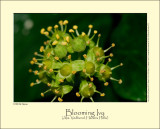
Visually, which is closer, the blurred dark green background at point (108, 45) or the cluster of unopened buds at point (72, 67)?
the cluster of unopened buds at point (72, 67)

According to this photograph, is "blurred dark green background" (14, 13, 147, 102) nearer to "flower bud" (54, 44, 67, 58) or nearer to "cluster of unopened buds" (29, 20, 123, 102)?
"cluster of unopened buds" (29, 20, 123, 102)

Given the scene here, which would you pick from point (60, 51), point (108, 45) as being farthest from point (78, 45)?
point (108, 45)

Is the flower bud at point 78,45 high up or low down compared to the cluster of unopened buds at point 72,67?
up

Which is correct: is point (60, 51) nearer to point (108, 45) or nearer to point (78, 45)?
point (78, 45)

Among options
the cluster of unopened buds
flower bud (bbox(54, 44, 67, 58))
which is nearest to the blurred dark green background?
the cluster of unopened buds

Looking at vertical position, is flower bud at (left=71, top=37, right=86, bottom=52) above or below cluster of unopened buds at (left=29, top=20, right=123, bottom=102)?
above

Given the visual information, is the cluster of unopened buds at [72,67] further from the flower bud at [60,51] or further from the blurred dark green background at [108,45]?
the blurred dark green background at [108,45]

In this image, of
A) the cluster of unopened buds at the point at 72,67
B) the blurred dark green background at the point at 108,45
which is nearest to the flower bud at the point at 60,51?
the cluster of unopened buds at the point at 72,67

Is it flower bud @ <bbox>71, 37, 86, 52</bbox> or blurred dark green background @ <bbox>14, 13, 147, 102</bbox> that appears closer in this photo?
flower bud @ <bbox>71, 37, 86, 52</bbox>

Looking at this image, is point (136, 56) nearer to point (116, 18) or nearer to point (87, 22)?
point (116, 18)
